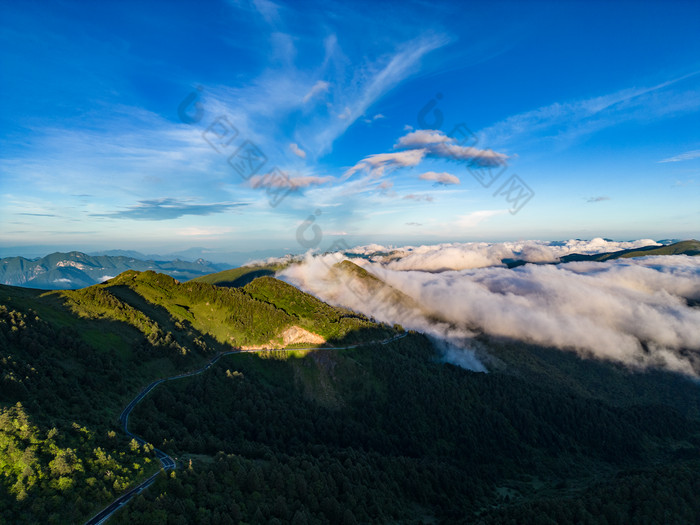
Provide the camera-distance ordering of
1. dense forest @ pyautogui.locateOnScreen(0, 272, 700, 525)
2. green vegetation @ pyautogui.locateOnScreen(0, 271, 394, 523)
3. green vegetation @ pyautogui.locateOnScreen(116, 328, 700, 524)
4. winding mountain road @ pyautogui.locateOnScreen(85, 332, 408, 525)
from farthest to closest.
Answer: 1. green vegetation @ pyautogui.locateOnScreen(116, 328, 700, 524)
2. dense forest @ pyautogui.locateOnScreen(0, 272, 700, 525)
3. winding mountain road @ pyautogui.locateOnScreen(85, 332, 408, 525)
4. green vegetation @ pyautogui.locateOnScreen(0, 271, 394, 523)

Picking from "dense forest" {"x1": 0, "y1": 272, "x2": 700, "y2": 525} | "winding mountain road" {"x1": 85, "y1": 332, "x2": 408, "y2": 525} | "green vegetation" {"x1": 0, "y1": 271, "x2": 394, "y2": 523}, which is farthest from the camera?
"dense forest" {"x1": 0, "y1": 272, "x2": 700, "y2": 525}

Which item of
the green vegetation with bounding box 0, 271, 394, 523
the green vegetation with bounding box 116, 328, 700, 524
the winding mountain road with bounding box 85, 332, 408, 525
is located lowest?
the green vegetation with bounding box 116, 328, 700, 524

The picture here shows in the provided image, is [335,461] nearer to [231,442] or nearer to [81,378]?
[231,442]

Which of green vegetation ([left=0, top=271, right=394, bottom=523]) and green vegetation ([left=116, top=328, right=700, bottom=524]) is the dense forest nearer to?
green vegetation ([left=0, top=271, right=394, bottom=523])

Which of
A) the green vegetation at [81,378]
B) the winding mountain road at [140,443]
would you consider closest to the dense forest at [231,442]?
the green vegetation at [81,378]

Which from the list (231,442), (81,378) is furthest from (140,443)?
(81,378)

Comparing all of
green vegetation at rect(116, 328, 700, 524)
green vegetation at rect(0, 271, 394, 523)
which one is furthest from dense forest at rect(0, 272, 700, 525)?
green vegetation at rect(116, 328, 700, 524)

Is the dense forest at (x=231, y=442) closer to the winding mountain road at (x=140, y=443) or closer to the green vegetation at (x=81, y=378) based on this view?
the green vegetation at (x=81, y=378)

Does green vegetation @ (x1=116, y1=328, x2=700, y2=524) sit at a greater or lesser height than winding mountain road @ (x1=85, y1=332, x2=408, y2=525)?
lesser

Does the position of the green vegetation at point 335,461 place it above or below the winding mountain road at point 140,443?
below
